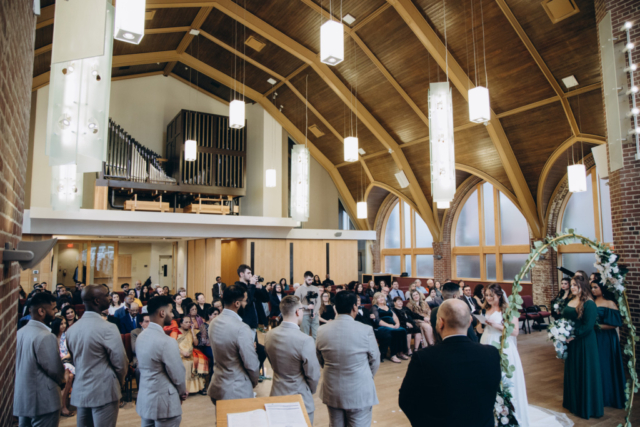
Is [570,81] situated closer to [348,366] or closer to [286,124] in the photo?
[348,366]

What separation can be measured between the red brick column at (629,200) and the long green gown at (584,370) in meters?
1.40

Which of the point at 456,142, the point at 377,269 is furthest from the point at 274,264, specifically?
the point at 456,142

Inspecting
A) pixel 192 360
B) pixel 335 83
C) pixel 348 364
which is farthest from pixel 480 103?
pixel 335 83

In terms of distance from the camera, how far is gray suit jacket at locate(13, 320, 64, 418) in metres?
2.80

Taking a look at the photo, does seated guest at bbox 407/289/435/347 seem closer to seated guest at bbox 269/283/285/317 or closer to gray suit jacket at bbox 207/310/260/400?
seated guest at bbox 269/283/285/317

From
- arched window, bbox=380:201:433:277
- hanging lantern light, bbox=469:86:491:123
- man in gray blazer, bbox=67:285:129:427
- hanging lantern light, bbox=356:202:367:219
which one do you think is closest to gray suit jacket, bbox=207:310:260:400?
man in gray blazer, bbox=67:285:129:427

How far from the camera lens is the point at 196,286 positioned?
44.3ft

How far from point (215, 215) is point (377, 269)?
7669mm

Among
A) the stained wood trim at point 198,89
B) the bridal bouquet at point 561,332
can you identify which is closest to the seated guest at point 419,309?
the bridal bouquet at point 561,332

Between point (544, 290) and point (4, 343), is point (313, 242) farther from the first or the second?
point (4, 343)

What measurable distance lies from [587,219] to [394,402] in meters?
8.48

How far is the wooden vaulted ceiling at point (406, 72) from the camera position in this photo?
27.3 ft

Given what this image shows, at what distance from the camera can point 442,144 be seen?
6336mm

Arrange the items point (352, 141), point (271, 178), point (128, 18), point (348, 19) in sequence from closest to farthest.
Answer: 1. point (128, 18)
2. point (352, 141)
3. point (348, 19)
4. point (271, 178)
